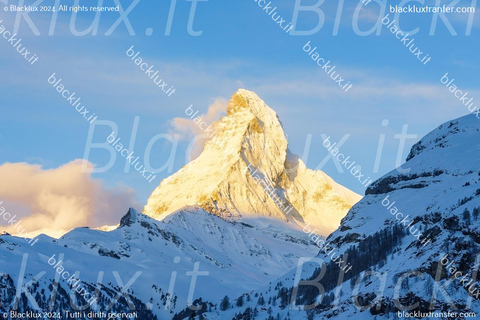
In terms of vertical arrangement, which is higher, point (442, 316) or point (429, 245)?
point (429, 245)

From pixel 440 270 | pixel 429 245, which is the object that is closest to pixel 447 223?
pixel 429 245

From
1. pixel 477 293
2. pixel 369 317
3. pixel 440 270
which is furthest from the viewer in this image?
pixel 369 317

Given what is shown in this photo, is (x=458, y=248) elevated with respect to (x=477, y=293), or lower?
elevated

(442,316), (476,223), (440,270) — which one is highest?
(476,223)

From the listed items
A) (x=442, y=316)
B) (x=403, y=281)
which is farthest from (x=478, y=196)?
(x=442, y=316)

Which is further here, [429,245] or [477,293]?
[429,245]

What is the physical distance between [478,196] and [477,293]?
119ft

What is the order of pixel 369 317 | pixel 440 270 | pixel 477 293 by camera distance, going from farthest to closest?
pixel 369 317, pixel 440 270, pixel 477 293

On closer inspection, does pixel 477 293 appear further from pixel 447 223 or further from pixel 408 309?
pixel 447 223

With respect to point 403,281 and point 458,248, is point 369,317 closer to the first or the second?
point 403,281

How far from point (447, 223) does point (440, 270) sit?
840 inches

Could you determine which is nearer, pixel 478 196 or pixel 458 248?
pixel 458 248

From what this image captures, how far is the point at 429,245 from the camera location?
19962cm

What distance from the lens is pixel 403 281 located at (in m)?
191
